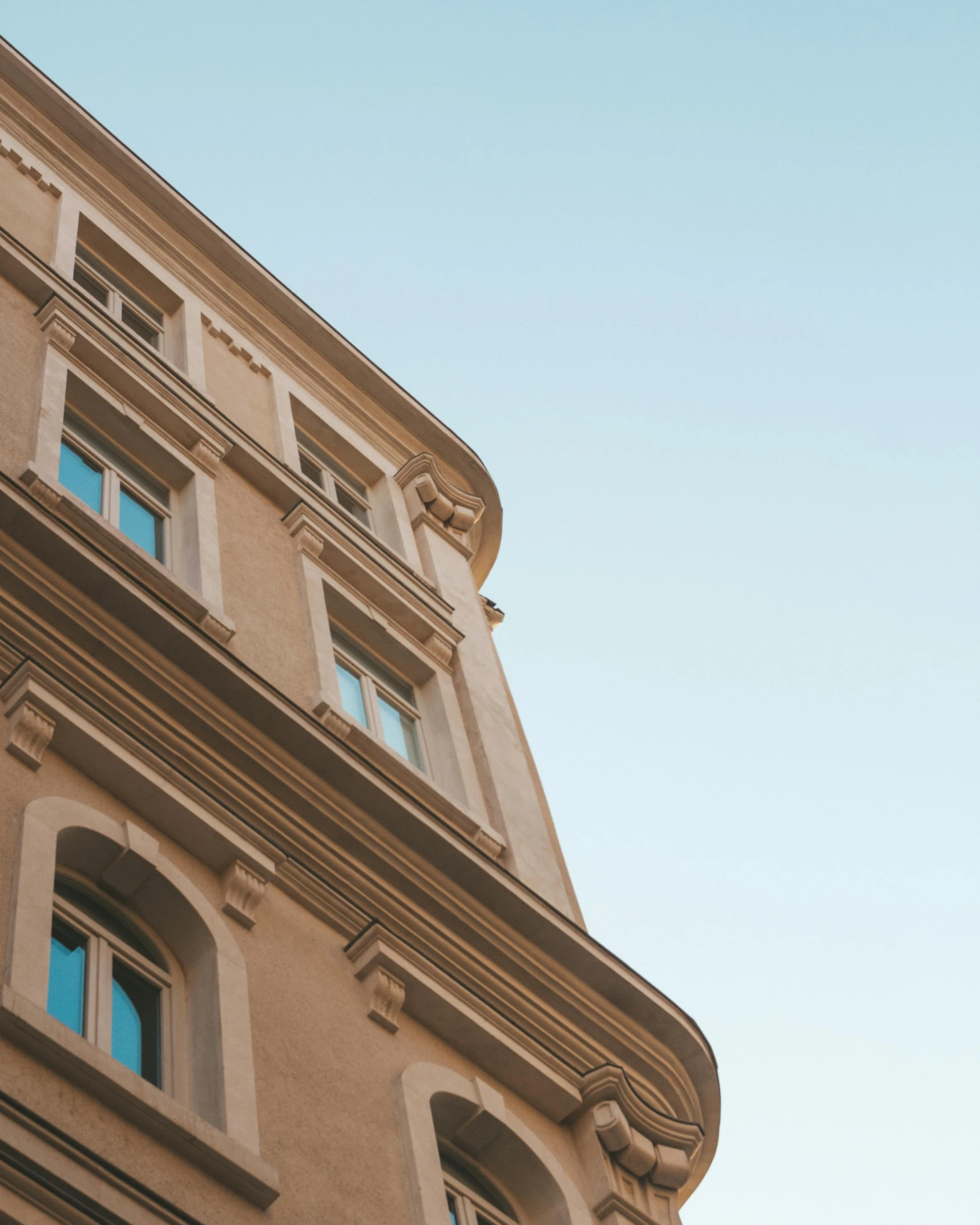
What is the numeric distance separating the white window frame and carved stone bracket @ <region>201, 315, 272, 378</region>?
93 centimetres

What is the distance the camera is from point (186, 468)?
1917 centimetres

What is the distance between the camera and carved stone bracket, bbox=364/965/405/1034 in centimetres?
1316

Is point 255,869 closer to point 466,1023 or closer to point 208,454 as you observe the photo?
point 466,1023

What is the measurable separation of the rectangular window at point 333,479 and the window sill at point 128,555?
718 centimetres

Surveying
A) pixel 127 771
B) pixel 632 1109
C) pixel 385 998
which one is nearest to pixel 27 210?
pixel 127 771

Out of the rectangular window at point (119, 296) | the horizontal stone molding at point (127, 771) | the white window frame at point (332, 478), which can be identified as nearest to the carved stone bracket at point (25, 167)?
the rectangular window at point (119, 296)

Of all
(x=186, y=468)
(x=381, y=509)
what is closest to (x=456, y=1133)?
(x=186, y=468)

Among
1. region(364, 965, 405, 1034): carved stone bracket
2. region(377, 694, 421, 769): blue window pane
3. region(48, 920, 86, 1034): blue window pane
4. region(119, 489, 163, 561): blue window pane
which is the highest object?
region(119, 489, 163, 561): blue window pane

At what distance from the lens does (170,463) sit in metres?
19.1

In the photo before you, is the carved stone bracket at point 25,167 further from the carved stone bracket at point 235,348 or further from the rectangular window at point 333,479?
the rectangular window at point 333,479

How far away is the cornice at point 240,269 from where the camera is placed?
24.8 m

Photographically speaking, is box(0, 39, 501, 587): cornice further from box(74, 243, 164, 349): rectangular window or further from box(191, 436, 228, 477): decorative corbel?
box(191, 436, 228, 477): decorative corbel

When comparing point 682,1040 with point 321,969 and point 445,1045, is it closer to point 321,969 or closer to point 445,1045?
point 445,1045

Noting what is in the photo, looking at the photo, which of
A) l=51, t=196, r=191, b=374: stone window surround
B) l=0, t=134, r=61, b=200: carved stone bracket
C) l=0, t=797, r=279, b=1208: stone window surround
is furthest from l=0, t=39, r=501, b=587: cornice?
l=0, t=797, r=279, b=1208: stone window surround
